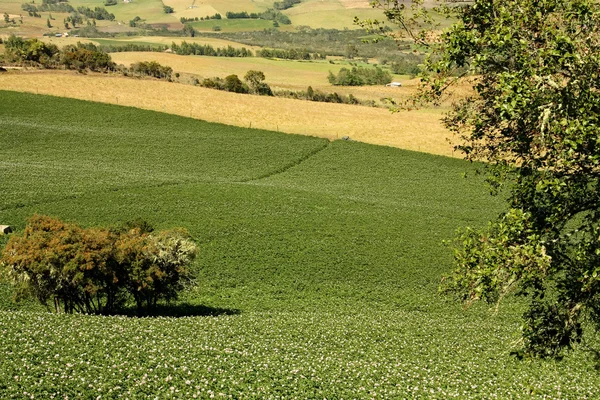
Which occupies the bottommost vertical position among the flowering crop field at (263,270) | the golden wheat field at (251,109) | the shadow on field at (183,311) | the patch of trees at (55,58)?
the shadow on field at (183,311)

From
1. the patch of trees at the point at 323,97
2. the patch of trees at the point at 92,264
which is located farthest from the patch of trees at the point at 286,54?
the patch of trees at the point at 92,264

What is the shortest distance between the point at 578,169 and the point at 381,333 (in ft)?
46.6

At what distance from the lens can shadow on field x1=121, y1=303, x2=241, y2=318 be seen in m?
31.0

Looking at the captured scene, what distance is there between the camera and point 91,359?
1862cm

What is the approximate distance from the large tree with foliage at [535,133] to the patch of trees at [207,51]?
15117cm

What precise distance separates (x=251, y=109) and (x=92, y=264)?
2534 inches

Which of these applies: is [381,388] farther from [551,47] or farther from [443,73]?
[551,47]

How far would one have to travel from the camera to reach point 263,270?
126ft

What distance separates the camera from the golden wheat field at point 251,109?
8219cm

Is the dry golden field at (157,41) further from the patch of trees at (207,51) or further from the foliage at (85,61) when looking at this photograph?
the foliage at (85,61)

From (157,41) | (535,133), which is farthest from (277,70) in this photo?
(535,133)

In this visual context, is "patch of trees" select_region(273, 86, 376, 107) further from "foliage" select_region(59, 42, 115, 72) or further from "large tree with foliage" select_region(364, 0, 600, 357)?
"large tree with foliage" select_region(364, 0, 600, 357)

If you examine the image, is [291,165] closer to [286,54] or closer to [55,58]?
[55,58]

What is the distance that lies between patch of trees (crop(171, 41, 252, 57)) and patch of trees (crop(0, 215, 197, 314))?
5340 inches
